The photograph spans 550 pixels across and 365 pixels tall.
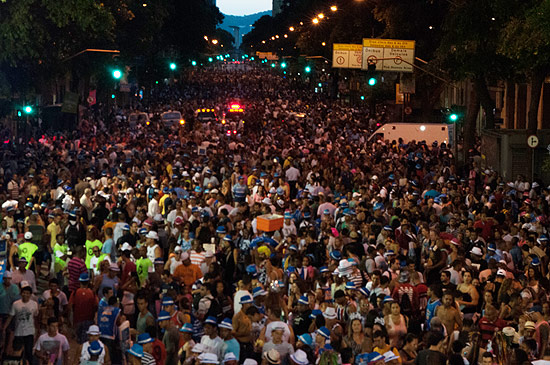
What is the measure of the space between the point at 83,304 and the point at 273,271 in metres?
2.67

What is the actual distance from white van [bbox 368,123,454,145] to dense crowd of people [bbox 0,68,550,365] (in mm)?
9145

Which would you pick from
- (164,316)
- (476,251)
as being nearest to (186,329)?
(164,316)

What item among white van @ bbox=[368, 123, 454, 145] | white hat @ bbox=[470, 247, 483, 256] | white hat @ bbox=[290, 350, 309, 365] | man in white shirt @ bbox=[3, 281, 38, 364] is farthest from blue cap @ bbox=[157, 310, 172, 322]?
white van @ bbox=[368, 123, 454, 145]

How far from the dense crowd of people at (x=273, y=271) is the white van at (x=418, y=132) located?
914cm

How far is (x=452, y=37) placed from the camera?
1286 inches

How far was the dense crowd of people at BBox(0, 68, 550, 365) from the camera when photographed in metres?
10.6

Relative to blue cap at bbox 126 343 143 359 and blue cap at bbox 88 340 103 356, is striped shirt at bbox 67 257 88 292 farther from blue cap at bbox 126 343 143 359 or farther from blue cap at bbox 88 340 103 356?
blue cap at bbox 126 343 143 359

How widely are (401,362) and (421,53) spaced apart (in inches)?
1534

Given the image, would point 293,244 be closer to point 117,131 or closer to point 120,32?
point 117,131

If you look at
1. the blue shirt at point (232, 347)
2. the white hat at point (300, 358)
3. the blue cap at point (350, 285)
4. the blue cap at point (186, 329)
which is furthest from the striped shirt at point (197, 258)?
the white hat at point (300, 358)

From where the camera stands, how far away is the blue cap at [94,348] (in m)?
9.70

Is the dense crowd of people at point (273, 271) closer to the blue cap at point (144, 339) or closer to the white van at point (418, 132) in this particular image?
the blue cap at point (144, 339)

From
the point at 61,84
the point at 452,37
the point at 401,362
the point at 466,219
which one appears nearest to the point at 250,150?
the point at 452,37

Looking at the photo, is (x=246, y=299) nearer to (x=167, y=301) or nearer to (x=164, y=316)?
(x=167, y=301)
